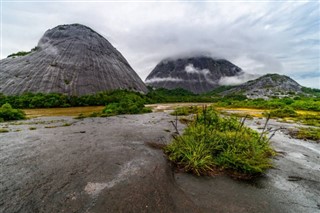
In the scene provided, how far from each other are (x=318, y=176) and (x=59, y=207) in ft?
26.7

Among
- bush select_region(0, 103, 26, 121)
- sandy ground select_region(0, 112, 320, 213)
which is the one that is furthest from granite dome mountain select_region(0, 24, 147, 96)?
sandy ground select_region(0, 112, 320, 213)

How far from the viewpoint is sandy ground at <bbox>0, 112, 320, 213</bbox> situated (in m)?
4.50

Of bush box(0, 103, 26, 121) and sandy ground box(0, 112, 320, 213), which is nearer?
sandy ground box(0, 112, 320, 213)

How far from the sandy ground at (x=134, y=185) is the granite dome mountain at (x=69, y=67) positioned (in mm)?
52387

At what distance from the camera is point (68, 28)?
76875mm

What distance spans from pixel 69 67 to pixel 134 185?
6533 cm

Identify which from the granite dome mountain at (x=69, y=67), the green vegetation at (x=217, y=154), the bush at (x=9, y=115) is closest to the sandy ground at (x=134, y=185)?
the green vegetation at (x=217, y=154)

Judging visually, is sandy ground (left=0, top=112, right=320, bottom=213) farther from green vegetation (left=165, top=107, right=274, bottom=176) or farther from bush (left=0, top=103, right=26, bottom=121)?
bush (left=0, top=103, right=26, bottom=121)

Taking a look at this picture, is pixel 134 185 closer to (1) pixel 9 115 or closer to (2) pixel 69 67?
(1) pixel 9 115

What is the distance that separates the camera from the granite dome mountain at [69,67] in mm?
53688

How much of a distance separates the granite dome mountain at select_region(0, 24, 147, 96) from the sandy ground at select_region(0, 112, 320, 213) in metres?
52.4

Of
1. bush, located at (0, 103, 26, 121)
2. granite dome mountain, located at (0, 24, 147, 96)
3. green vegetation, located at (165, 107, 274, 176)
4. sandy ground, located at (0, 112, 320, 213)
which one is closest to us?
sandy ground, located at (0, 112, 320, 213)

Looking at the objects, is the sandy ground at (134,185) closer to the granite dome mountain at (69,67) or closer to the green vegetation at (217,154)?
the green vegetation at (217,154)

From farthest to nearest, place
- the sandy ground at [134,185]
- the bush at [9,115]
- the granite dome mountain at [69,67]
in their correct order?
the granite dome mountain at [69,67]
the bush at [9,115]
the sandy ground at [134,185]
